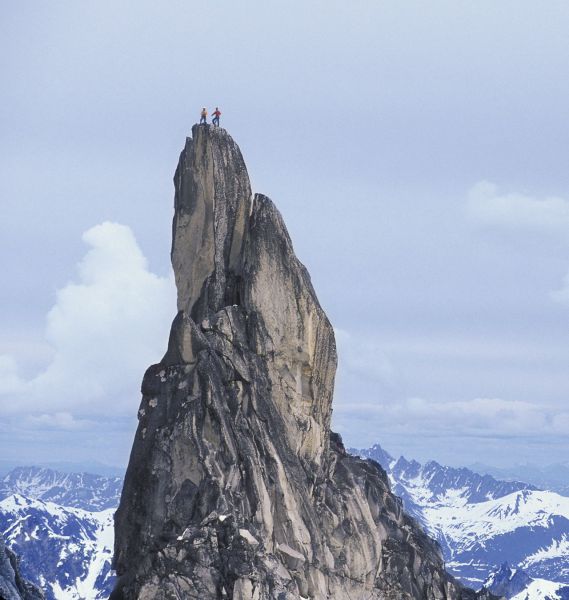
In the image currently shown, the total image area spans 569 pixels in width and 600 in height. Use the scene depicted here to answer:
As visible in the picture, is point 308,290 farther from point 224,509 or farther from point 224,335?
point 224,509

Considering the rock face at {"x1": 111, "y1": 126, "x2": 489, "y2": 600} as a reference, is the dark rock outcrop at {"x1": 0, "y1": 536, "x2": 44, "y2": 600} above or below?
below

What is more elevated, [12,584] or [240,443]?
[240,443]

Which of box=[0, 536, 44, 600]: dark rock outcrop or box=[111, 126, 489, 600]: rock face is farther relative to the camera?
box=[111, 126, 489, 600]: rock face

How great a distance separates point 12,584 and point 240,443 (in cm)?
3352

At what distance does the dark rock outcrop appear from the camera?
50138mm

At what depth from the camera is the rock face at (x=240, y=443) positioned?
8056 cm

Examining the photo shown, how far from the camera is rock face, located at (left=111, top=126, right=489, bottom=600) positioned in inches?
3172

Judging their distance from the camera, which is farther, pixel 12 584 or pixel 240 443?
pixel 240 443

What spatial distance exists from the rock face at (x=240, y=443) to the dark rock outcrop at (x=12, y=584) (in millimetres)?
16892

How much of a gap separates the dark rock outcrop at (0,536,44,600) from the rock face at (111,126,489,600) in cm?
1689

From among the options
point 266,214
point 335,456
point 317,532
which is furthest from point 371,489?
point 266,214

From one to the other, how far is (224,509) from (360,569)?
70.5 feet

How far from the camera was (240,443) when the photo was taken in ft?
283

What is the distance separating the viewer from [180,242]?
98.5m
